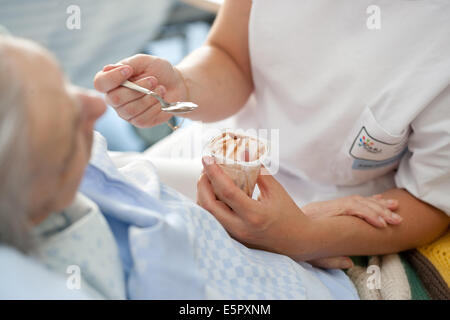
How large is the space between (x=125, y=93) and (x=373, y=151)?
0.54 m

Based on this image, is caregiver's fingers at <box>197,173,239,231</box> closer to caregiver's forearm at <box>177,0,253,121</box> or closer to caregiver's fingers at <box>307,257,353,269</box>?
caregiver's fingers at <box>307,257,353,269</box>

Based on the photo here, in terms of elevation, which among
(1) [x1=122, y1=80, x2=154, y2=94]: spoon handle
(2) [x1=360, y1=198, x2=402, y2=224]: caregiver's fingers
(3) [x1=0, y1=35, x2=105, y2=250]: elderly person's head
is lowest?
(2) [x1=360, y1=198, x2=402, y2=224]: caregiver's fingers

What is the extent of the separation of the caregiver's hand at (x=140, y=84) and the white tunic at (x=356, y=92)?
25 cm

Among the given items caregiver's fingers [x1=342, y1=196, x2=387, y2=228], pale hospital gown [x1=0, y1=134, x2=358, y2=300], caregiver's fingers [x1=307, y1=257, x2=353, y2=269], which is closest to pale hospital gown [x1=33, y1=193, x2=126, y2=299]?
pale hospital gown [x1=0, y1=134, x2=358, y2=300]

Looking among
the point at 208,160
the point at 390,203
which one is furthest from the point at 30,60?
the point at 390,203

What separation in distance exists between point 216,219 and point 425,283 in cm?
46

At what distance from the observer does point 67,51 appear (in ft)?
6.65

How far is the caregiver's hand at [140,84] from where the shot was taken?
Result: 822 millimetres

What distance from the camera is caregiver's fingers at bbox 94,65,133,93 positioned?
2.66ft

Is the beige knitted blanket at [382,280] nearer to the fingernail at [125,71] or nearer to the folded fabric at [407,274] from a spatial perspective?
the folded fabric at [407,274]

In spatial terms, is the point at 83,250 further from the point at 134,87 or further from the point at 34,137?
the point at 134,87

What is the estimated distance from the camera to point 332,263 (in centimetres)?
86

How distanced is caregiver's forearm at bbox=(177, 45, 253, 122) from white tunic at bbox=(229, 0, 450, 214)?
0.07 m

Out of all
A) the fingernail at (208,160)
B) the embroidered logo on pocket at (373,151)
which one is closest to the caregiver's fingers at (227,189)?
the fingernail at (208,160)
